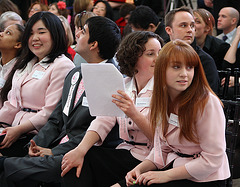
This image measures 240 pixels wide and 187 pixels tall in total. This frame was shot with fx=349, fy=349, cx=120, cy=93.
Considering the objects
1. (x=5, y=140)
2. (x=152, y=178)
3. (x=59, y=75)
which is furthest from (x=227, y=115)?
(x=5, y=140)

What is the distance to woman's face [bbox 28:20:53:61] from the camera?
2.82 meters

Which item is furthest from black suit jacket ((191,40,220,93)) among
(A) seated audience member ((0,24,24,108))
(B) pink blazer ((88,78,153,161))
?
(A) seated audience member ((0,24,24,108))

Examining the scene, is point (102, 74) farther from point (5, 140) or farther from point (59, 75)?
point (5, 140)

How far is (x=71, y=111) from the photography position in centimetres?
239

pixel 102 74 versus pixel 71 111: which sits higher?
pixel 102 74

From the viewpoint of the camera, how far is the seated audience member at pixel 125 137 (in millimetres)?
1948

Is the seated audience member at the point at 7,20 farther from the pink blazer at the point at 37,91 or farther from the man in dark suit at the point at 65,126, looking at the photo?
the man in dark suit at the point at 65,126

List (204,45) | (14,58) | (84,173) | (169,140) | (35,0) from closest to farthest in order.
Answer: (169,140) < (84,173) < (14,58) < (204,45) < (35,0)

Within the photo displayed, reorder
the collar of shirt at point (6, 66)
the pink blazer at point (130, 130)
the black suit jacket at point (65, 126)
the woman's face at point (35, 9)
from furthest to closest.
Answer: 1. the woman's face at point (35, 9)
2. the collar of shirt at point (6, 66)
3. the black suit jacket at point (65, 126)
4. the pink blazer at point (130, 130)

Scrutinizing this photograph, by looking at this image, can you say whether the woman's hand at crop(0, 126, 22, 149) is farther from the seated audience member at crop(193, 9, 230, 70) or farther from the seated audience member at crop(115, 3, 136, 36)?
the seated audience member at crop(115, 3, 136, 36)

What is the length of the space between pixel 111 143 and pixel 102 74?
0.64 metres

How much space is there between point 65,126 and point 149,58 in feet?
2.61

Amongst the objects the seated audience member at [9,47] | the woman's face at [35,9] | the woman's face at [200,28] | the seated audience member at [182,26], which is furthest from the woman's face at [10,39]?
the woman's face at [35,9]

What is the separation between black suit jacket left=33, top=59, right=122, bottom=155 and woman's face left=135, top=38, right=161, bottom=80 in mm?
448
